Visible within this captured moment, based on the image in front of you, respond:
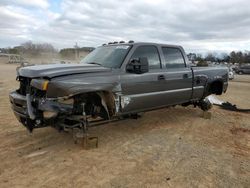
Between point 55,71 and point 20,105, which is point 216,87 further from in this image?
point 20,105

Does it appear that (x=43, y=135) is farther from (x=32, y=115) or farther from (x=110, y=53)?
(x=110, y=53)

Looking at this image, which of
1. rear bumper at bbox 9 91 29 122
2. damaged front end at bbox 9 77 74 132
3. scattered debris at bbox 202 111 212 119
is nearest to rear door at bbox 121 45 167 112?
damaged front end at bbox 9 77 74 132

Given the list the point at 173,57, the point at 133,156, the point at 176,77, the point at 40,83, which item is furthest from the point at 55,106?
the point at 173,57

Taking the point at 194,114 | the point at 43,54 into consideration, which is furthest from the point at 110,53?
the point at 43,54

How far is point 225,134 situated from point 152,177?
10.4 ft

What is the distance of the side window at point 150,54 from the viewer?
249 inches

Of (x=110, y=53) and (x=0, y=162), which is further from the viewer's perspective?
(x=110, y=53)

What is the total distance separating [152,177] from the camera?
14.0ft

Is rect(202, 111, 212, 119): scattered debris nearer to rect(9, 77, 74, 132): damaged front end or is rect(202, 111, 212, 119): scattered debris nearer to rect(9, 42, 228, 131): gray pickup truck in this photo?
rect(9, 42, 228, 131): gray pickup truck

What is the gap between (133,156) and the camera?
5.13m

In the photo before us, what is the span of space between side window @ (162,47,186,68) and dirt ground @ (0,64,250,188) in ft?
4.96

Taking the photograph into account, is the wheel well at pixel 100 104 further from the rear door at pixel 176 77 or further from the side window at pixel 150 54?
the rear door at pixel 176 77

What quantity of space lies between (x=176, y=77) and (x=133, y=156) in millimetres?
2664

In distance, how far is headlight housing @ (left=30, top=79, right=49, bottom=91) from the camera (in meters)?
4.75
